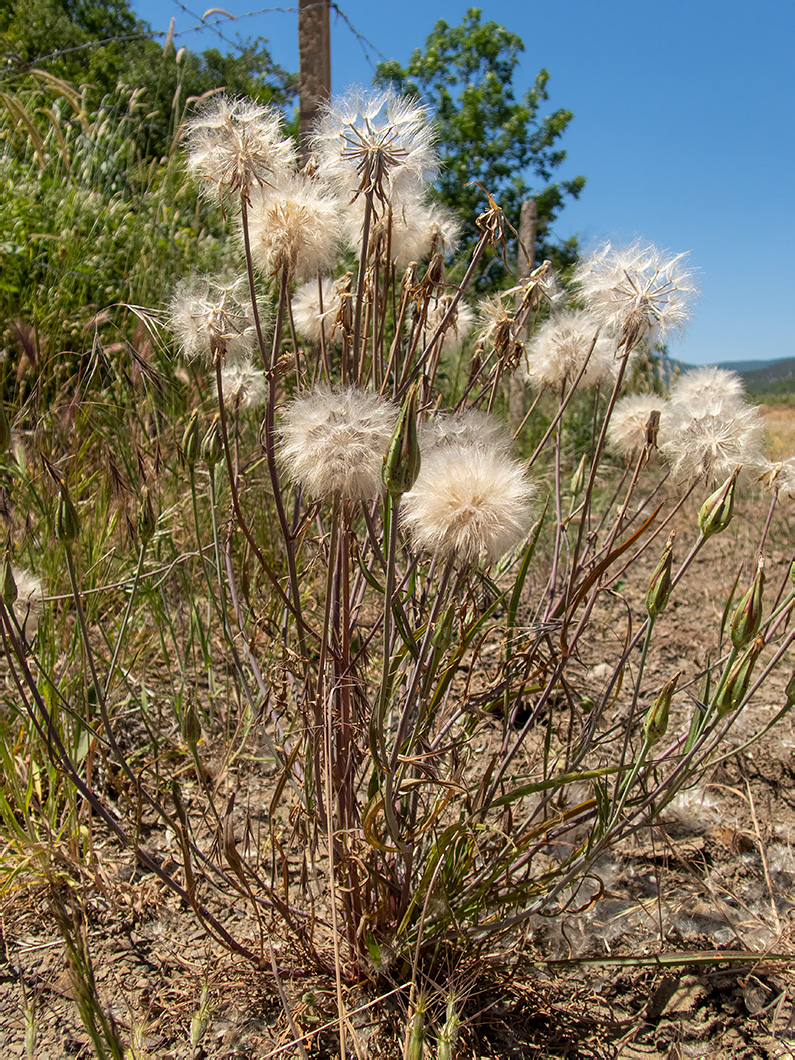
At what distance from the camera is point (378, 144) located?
115 centimetres

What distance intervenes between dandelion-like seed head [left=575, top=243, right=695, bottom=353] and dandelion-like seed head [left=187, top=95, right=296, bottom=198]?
2.11 feet

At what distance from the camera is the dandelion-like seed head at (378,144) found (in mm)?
1152

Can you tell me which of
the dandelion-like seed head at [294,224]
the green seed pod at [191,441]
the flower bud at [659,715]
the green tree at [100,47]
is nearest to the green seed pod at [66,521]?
the green seed pod at [191,441]

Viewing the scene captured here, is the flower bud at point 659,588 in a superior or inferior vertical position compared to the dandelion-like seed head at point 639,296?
inferior

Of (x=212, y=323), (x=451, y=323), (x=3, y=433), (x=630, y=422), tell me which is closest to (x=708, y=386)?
(x=630, y=422)

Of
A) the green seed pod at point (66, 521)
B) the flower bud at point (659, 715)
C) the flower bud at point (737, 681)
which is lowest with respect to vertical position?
the flower bud at point (659, 715)

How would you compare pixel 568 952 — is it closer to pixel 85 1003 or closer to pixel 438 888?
pixel 438 888

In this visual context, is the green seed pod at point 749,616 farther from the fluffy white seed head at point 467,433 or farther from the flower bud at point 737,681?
the fluffy white seed head at point 467,433

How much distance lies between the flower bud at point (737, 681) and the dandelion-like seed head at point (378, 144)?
0.93 m

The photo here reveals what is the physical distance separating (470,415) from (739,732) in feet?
6.02

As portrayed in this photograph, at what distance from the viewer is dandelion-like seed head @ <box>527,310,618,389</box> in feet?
5.45

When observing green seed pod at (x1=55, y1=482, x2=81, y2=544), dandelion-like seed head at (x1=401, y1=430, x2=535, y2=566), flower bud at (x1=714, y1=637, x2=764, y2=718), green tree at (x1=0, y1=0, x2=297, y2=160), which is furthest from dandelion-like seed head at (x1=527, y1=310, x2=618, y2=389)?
green tree at (x1=0, y1=0, x2=297, y2=160)

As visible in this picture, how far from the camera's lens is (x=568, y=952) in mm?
1563

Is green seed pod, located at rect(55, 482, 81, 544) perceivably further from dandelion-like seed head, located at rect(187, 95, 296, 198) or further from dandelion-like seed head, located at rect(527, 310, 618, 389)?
dandelion-like seed head, located at rect(527, 310, 618, 389)
